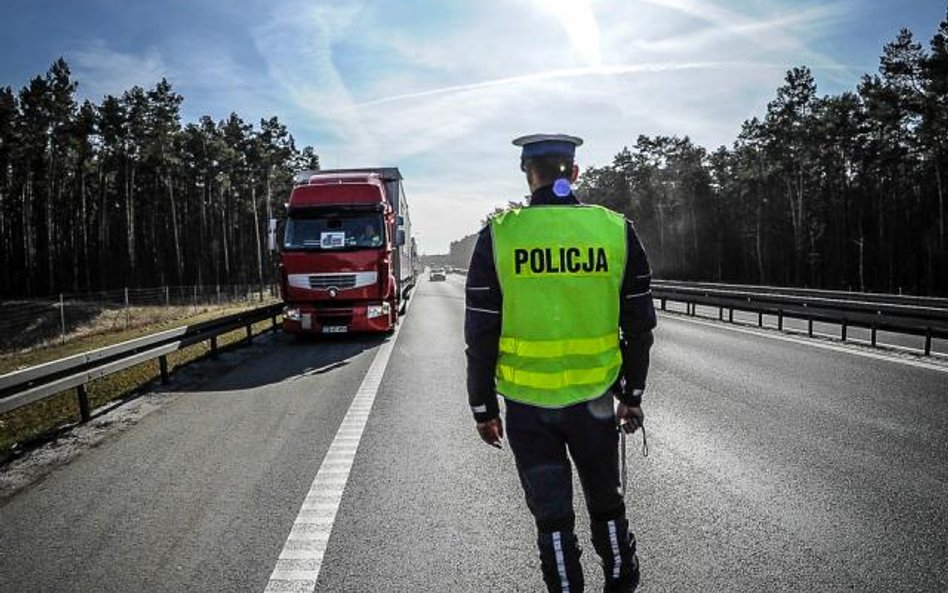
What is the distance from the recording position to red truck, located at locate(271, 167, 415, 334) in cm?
1345

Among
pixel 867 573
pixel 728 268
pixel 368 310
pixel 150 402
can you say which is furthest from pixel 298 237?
pixel 728 268

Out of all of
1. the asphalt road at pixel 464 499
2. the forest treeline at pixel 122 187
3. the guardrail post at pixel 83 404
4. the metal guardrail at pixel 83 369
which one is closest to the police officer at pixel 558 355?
the asphalt road at pixel 464 499

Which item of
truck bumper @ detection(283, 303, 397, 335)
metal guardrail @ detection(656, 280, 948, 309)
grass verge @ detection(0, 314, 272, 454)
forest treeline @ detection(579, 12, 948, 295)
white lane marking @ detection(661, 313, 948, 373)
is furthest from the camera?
forest treeline @ detection(579, 12, 948, 295)

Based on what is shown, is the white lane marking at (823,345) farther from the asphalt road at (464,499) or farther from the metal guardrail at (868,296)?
the metal guardrail at (868,296)

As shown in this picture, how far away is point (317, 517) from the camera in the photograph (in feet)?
12.9

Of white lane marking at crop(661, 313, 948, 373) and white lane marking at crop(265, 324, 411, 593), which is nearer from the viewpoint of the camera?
white lane marking at crop(265, 324, 411, 593)

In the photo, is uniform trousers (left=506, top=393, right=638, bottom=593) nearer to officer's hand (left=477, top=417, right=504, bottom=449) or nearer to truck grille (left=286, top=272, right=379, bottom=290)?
officer's hand (left=477, top=417, right=504, bottom=449)

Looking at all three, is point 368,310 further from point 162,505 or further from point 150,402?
point 162,505

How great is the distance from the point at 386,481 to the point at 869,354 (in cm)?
973

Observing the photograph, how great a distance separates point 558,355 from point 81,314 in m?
28.9

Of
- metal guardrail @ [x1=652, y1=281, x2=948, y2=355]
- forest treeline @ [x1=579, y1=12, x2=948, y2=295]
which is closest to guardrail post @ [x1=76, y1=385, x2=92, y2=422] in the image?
metal guardrail @ [x1=652, y1=281, x2=948, y2=355]

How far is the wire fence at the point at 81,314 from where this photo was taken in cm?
2091

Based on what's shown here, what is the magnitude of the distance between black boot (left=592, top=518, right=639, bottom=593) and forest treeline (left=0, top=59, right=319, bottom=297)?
5094 centimetres

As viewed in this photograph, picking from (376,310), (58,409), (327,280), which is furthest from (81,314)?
(58,409)
